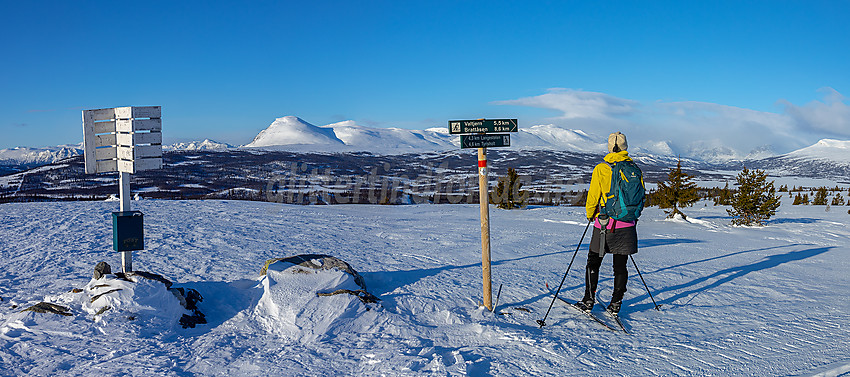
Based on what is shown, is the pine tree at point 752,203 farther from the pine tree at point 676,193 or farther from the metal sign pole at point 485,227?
the metal sign pole at point 485,227

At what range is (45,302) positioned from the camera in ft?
13.8

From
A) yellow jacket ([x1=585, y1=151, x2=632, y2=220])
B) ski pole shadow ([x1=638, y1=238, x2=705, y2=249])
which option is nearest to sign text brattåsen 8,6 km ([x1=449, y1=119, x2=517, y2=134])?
yellow jacket ([x1=585, y1=151, x2=632, y2=220])

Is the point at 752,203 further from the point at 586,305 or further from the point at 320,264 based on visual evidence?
the point at 320,264

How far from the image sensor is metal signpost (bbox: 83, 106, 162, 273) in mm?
4852

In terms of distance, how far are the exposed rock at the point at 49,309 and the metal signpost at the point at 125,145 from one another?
2.34ft

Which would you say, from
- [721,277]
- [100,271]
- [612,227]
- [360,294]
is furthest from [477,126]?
[721,277]

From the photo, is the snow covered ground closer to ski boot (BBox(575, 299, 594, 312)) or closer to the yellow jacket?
ski boot (BBox(575, 299, 594, 312))

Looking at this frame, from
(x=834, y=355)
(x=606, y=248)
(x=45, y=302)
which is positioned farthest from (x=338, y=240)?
(x=834, y=355)

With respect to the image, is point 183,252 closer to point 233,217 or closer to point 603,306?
point 233,217

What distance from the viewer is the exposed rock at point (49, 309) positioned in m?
4.06

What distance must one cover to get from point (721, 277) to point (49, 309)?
7835 mm

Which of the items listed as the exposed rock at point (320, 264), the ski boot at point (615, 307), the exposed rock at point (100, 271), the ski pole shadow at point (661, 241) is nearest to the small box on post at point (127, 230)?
the exposed rock at point (100, 271)

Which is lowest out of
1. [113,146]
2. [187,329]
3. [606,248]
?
[187,329]

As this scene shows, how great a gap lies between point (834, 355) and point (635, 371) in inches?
66.0
